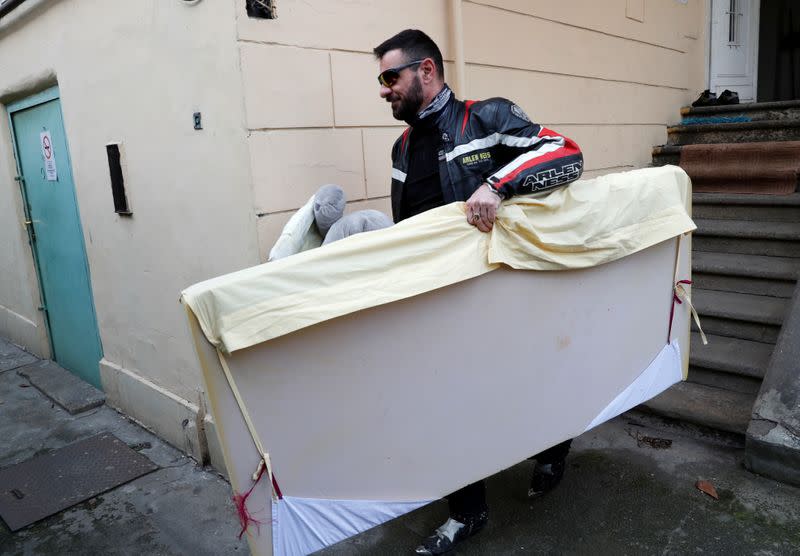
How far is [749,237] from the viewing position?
165 inches

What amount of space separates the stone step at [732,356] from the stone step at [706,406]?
0.41 ft

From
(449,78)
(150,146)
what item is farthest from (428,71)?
(150,146)

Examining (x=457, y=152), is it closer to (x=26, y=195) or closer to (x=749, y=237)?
(x=749, y=237)

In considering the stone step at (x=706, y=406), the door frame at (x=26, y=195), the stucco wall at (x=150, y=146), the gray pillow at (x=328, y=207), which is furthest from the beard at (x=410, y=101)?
the door frame at (x=26, y=195)

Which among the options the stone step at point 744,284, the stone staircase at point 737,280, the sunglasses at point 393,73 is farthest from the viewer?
the stone step at point 744,284

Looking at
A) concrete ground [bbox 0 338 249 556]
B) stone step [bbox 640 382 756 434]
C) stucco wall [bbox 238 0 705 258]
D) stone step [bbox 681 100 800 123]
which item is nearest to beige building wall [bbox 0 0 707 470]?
stucco wall [bbox 238 0 705 258]

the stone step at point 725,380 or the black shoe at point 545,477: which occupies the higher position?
the stone step at point 725,380

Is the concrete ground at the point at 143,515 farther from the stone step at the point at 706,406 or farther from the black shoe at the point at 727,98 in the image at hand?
the black shoe at the point at 727,98

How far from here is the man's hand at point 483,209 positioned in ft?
6.17

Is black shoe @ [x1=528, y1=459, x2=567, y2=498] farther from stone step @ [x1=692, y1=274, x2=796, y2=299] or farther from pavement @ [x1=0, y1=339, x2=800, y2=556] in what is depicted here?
stone step @ [x1=692, y1=274, x2=796, y2=299]

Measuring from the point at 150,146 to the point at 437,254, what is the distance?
2043 millimetres

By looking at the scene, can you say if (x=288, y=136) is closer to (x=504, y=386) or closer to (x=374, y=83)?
(x=374, y=83)

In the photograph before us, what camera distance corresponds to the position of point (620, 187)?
2.14 metres

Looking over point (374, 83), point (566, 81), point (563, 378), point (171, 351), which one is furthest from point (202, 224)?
point (566, 81)
